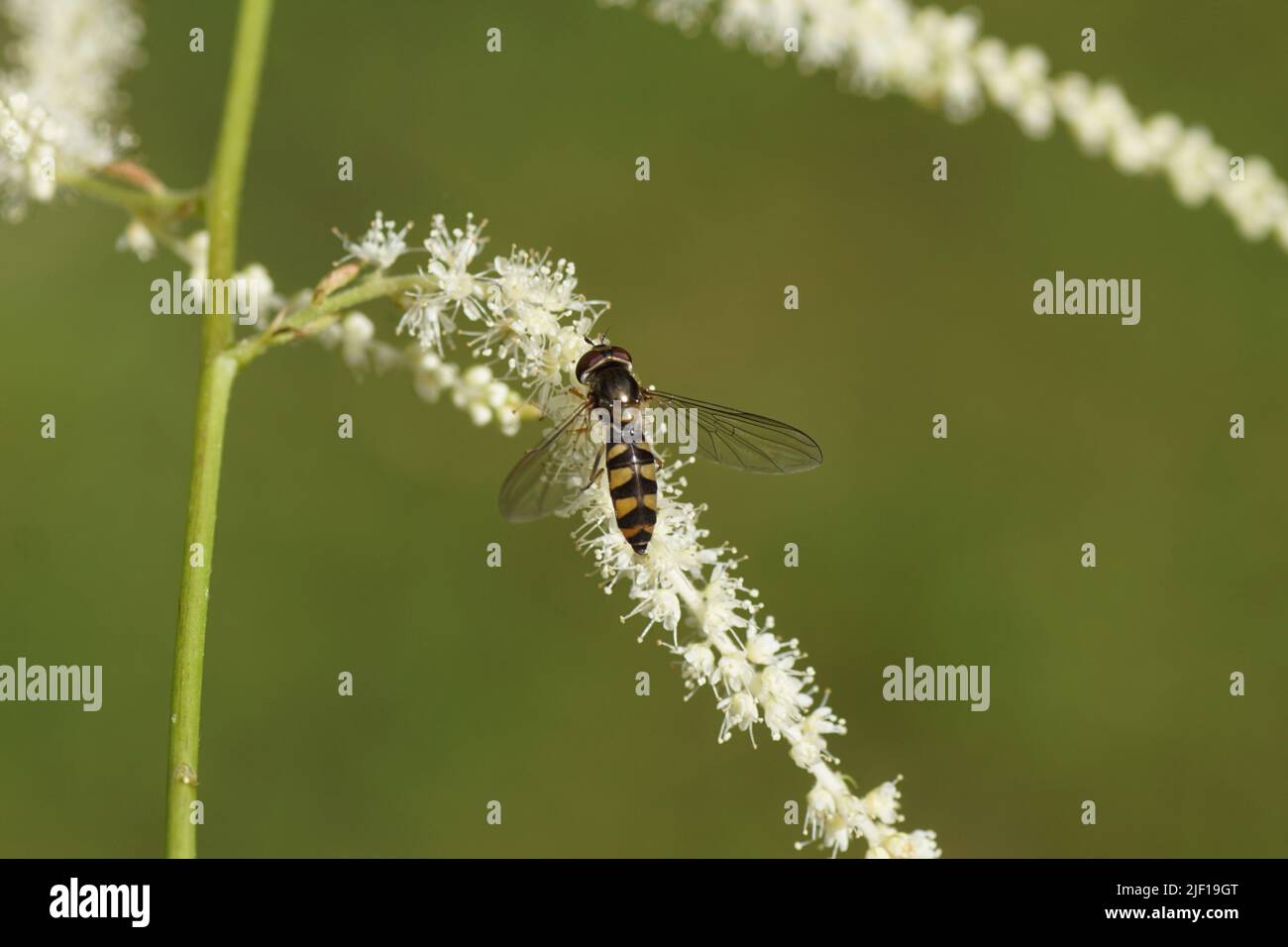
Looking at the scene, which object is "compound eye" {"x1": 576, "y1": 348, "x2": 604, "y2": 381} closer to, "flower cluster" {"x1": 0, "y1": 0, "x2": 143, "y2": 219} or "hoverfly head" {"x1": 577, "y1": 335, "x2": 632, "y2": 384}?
"hoverfly head" {"x1": 577, "y1": 335, "x2": 632, "y2": 384}

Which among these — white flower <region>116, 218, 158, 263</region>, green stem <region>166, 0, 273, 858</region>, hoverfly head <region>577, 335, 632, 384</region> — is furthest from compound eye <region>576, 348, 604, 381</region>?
white flower <region>116, 218, 158, 263</region>

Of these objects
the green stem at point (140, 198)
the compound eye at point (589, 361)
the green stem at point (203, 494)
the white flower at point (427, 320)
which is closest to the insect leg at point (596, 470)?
the compound eye at point (589, 361)

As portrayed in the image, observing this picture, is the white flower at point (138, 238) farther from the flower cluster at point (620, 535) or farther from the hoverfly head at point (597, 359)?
the hoverfly head at point (597, 359)

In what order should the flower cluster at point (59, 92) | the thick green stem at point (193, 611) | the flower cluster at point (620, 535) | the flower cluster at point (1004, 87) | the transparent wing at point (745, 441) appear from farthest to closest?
the flower cluster at point (1004, 87) → the transparent wing at point (745, 441) → the flower cluster at point (59, 92) → the flower cluster at point (620, 535) → the thick green stem at point (193, 611)

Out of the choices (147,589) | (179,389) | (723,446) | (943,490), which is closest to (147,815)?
(147,589)

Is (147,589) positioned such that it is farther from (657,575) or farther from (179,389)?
(657,575)

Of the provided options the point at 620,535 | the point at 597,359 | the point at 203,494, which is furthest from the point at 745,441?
the point at 203,494
